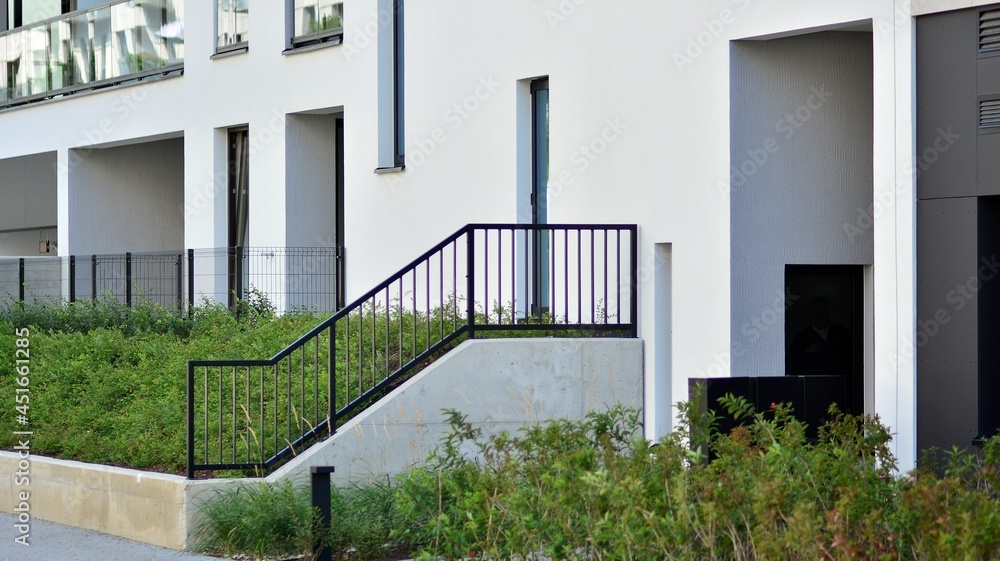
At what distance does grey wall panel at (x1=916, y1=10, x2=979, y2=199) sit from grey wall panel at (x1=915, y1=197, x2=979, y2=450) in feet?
0.54

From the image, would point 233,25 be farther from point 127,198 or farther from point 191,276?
point 127,198

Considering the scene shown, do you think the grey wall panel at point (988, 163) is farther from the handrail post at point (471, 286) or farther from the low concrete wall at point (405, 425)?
the handrail post at point (471, 286)

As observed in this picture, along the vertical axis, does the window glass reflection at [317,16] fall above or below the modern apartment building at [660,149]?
above

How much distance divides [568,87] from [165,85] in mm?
8587

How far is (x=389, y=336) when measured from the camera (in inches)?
483

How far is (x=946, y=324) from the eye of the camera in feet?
31.1

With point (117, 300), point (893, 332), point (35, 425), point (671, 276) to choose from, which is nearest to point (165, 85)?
point (117, 300)

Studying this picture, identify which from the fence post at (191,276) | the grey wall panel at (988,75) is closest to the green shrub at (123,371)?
the fence post at (191,276)

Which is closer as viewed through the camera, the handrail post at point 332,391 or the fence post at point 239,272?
the handrail post at point 332,391

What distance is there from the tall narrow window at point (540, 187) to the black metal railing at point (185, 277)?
371 cm

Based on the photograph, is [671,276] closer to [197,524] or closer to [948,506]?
[197,524]

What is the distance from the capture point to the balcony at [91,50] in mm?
19469

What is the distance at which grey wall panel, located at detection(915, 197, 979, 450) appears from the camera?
30.6 ft

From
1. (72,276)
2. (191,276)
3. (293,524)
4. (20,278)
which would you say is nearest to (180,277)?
(191,276)
